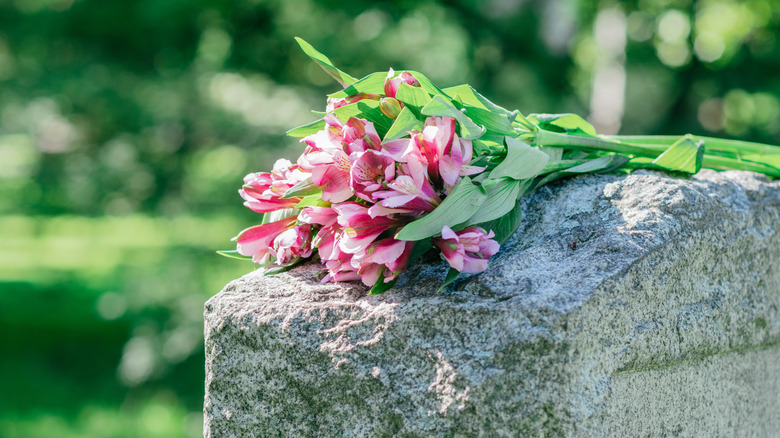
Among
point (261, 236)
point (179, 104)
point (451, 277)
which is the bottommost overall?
point (179, 104)

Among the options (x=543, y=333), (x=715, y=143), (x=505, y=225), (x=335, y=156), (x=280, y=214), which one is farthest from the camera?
(x=715, y=143)

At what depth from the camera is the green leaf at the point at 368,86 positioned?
0.99m

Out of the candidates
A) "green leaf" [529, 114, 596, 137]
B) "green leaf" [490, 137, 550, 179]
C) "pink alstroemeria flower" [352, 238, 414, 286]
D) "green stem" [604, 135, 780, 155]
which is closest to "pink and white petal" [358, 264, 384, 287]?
"pink alstroemeria flower" [352, 238, 414, 286]

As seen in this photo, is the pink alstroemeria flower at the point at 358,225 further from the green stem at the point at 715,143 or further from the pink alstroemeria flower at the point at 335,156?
the green stem at the point at 715,143

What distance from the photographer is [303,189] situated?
100 centimetres

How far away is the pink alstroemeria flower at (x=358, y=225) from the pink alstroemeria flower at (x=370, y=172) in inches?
0.9

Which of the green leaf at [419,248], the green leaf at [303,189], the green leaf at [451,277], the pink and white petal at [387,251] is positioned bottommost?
the green leaf at [419,248]

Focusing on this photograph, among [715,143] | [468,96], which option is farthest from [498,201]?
[715,143]

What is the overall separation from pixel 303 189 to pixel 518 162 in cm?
32

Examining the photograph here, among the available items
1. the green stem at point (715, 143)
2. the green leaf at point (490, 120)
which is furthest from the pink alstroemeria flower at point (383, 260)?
the green stem at point (715, 143)

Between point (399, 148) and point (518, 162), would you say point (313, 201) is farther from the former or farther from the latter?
point (518, 162)

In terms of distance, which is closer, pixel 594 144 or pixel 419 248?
pixel 419 248

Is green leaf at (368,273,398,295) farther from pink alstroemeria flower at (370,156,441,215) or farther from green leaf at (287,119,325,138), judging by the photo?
green leaf at (287,119,325,138)

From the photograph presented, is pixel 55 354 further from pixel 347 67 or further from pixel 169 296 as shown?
pixel 347 67
